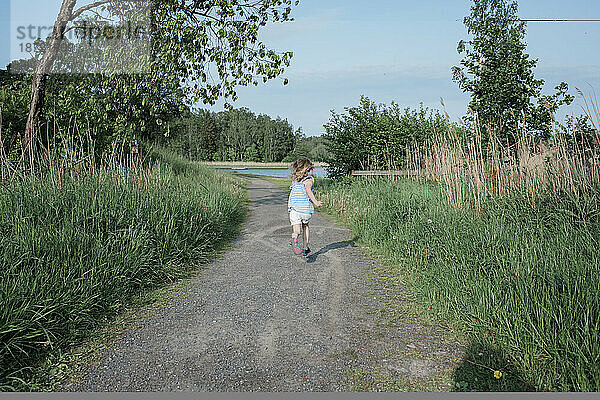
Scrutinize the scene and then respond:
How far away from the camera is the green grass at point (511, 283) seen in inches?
118

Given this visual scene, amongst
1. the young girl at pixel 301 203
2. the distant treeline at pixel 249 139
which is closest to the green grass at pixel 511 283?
the young girl at pixel 301 203

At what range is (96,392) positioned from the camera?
3.02m

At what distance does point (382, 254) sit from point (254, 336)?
365cm

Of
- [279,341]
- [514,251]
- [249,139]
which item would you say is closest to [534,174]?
[514,251]

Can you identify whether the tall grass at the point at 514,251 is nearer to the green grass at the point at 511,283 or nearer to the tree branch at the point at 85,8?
the green grass at the point at 511,283

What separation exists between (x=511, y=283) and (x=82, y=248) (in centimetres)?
439

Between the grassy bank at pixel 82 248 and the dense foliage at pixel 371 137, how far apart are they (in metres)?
7.64

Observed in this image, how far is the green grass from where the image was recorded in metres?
3.01

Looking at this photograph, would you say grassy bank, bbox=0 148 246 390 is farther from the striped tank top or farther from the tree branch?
the tree branch

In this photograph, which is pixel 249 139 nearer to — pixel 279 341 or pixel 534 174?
pixel 534 174

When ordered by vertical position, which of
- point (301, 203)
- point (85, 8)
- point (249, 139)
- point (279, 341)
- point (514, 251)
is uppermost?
point (249, 139)

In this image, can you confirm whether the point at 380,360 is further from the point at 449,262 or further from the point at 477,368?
the point at 449,262

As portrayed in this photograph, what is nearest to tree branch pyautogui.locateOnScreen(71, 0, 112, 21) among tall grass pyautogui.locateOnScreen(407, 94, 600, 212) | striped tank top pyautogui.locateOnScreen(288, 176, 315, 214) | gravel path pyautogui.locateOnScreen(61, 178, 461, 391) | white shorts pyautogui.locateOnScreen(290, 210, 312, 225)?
striped tank top pyautogui.locateOnScreen(288, 176, 315, 214)

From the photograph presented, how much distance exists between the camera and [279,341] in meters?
3.81
